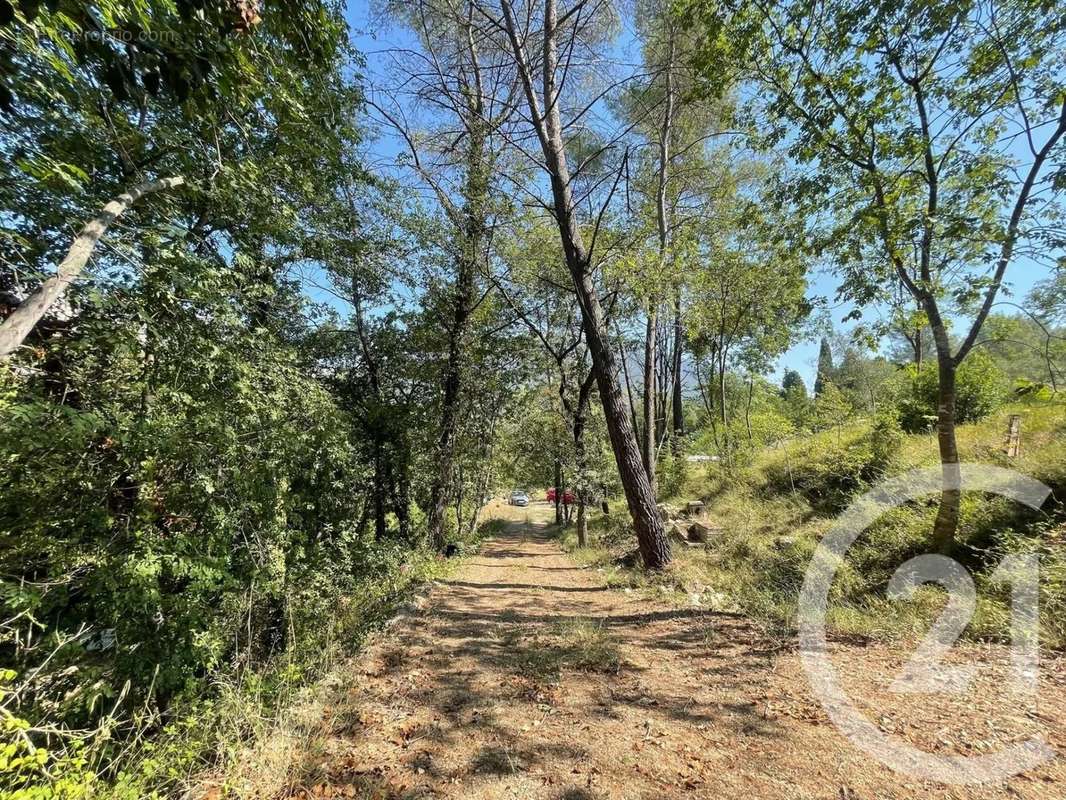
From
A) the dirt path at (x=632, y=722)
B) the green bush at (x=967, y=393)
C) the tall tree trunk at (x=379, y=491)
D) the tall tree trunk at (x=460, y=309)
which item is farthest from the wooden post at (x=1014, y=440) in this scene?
the tall tree trunk at (x=379, y=491)

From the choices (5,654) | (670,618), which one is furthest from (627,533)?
(5,654)

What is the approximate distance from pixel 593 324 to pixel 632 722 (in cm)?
458

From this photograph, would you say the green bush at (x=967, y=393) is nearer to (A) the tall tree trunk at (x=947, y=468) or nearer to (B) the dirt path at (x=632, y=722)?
(A) the tall tree trunk at (x=947, y=468)

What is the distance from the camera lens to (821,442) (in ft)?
29.7

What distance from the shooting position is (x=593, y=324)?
5.92 meters

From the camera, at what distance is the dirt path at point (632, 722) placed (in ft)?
6.37

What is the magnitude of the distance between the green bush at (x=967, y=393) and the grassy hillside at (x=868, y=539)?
0.50 meters

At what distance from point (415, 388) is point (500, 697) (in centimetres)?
695

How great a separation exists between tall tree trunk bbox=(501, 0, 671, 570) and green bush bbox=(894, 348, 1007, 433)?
22.1 ft

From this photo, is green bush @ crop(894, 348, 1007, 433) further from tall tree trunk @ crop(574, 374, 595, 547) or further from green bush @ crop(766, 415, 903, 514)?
tall tree trunk @ crop(574, 374, 595, 547)

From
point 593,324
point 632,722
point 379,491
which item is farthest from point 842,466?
point 379,491

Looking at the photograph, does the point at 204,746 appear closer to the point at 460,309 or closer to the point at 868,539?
the point at 868,539

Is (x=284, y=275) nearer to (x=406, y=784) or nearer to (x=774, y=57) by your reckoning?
(x=406, y=784)

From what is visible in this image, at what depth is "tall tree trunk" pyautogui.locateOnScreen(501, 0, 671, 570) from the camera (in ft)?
18.6
